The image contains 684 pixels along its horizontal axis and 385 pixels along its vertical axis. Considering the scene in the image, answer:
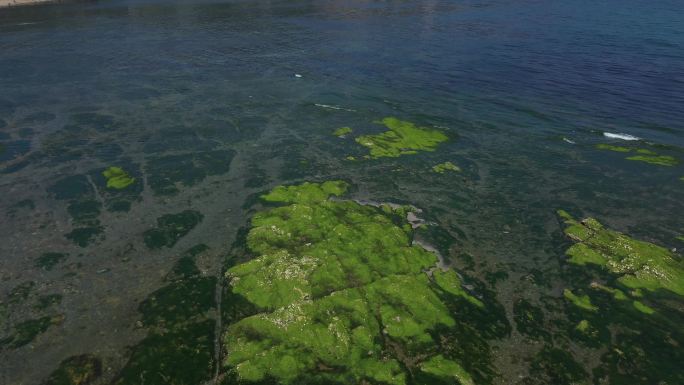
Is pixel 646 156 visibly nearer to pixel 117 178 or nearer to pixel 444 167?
pixel 444 167

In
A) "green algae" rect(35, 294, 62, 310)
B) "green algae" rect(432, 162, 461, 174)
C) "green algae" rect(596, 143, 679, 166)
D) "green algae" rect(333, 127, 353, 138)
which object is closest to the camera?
"green algae" rect(35, 294, 62, 310)

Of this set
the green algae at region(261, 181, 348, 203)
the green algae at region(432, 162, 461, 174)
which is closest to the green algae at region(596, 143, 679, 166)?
the green algae at region(432, 162, 461, 174)

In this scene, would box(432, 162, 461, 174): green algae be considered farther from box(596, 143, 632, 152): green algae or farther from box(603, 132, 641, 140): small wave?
box(603, 132, 641, 140): small wave

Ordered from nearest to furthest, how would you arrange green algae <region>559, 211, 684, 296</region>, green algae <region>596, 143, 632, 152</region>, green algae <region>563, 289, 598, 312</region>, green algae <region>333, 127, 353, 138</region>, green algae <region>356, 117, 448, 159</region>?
green algae <region>563, 289, 598, 312</region> < green algae <region>559, 211, 684, 296</region> < green algae <region>356, 117, 448, 159</region> < green algae <region>596, 143, 632, 152</region> < green algae <region>333, 127, 353, 138</region>

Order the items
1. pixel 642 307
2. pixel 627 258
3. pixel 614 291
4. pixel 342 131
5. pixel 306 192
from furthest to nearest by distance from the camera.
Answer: pixel 342 131
pixel 306 192
pixel 627 258
pixel 614 291
pixel 642 307

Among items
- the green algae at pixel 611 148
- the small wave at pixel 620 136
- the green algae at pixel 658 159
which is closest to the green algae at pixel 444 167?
the green algae at pixel 611 148

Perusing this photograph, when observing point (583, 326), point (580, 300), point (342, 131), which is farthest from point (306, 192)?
point (583, 326)

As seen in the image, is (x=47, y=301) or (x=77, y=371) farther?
(x=47, y=301)
